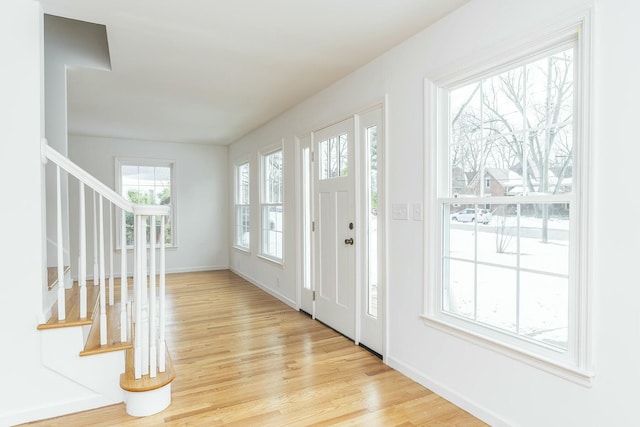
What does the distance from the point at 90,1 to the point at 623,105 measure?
9.28 feet

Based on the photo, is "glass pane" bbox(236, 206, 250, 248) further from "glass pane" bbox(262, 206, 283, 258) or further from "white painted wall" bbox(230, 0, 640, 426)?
"white painted wall" bbox(230, 0, 640, 426)

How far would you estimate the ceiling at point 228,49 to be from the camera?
7.47ft

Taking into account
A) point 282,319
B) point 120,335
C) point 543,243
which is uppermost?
point 543,243

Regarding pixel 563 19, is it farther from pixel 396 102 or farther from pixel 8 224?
pixel 8 224

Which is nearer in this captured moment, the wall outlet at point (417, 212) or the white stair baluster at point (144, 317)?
the white stair baluster at point (144, 317)

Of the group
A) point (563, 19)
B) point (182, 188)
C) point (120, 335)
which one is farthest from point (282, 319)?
point (182, 188)

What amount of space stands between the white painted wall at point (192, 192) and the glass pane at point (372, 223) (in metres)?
4.79

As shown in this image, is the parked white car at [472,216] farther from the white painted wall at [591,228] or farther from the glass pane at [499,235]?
the white painted wall at [591,228]

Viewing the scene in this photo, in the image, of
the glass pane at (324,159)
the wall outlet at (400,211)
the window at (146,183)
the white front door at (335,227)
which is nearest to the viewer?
the wall outlet at (400,211)

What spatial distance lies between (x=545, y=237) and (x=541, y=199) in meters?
0.19

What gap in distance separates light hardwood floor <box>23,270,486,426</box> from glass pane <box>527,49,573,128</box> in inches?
67.2

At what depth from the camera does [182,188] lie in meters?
7.03

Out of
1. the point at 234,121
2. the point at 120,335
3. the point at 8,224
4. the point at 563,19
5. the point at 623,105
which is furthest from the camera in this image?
the point at 234,121

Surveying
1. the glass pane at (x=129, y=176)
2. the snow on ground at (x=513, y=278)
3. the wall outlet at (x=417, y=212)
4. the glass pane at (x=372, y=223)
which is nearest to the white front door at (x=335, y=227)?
the glass pane at (x=372, y=223)
